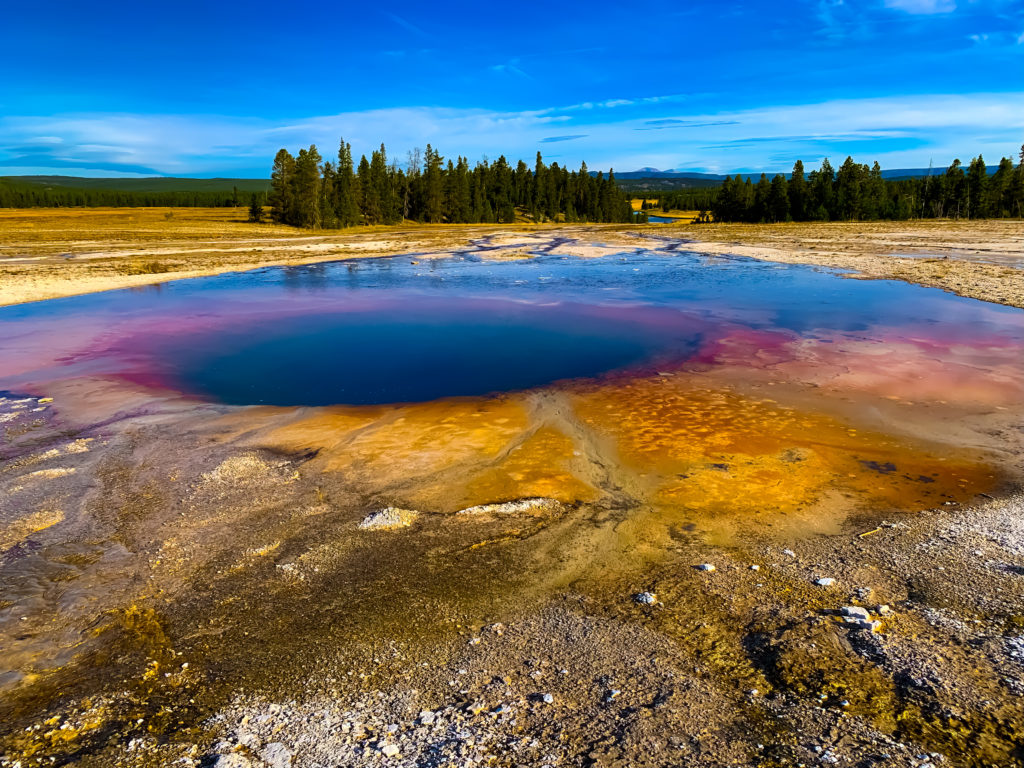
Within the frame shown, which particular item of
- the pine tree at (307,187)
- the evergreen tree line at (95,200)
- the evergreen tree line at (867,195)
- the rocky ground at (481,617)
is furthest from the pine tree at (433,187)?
the rocky ground at (481,617)

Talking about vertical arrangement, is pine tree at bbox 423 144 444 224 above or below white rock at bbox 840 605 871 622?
above

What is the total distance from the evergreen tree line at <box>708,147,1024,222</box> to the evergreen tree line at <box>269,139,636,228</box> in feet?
90.2

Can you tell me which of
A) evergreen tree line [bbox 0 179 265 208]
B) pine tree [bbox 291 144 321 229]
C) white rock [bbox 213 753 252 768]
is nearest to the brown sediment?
white rock [bbox 213 753 252 768]

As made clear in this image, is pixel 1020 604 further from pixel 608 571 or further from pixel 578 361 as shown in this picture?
pixel 578 361

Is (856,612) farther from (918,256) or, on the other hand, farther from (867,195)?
(867,195)

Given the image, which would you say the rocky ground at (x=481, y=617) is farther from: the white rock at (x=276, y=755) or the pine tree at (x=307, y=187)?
the pine tree at (x=307, y=187)

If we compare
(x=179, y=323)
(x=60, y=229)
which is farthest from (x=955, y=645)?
(x=60, y=229)

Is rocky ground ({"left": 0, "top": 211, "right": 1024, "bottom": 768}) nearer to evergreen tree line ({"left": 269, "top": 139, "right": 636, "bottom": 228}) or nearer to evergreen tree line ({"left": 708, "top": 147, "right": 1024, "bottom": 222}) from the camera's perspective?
evergreen tree line ({"left": 269, "top": 139, "right": 636, "bottom": 228})

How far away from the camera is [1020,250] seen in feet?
121

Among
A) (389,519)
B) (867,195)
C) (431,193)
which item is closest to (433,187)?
(431,193)

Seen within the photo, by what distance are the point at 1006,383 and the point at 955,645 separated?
9870 millimetres

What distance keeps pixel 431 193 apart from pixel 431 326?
255 feet

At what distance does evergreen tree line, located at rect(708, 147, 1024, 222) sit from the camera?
87.9m

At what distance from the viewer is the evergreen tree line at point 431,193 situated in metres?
73.6
